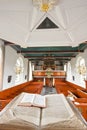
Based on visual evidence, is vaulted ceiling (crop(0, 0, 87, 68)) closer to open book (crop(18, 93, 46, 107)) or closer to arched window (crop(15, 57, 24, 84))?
open book (crop(18, 93, 46, 107))

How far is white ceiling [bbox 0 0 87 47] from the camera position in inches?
74.6

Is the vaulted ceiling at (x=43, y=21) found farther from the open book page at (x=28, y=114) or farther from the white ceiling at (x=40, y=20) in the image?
the open book page at (x=28, y=114)

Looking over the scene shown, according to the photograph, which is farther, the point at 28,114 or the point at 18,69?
the point at 18,69

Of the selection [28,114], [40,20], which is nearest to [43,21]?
[40,20]

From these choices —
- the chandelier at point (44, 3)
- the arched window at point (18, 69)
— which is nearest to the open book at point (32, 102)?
the chandelier at point (44, 3)

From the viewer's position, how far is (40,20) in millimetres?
2350

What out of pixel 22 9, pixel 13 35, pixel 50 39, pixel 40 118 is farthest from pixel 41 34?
pixel 40 118

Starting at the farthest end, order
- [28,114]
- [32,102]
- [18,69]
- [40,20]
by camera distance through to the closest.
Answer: [18,69] → [40,20] → [32,102] → [28,114]

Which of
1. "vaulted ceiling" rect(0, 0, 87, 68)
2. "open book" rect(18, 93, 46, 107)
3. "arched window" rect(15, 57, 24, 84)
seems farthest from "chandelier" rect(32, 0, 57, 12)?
"arched window" rect(15, 57, 24, 84)

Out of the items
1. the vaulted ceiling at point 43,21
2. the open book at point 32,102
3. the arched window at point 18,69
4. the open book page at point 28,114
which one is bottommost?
the open book page at point 28,114

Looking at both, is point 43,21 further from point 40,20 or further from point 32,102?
point 32,102

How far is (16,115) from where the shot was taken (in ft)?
4.16

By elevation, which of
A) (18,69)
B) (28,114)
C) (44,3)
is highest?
(44,3)

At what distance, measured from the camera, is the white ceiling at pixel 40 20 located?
189 cm
